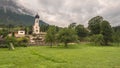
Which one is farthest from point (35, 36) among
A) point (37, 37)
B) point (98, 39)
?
point (98, 39)

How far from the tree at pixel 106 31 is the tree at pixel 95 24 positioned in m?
8.31

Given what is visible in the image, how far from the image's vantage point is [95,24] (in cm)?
12700

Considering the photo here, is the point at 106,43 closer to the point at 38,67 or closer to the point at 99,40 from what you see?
the point at 99,40

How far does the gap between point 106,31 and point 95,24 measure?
15.2 metres

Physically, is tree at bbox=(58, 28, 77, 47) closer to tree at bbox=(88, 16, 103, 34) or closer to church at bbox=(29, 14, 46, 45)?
church at bbox=(29, 14, 46, 45)

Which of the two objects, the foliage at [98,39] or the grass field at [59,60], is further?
the foliage at [98,39]

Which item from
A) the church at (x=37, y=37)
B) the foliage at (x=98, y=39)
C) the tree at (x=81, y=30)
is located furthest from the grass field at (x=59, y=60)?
the tree at (x=81, y=30)

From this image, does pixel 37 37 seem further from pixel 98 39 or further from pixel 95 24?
pixel 98 39

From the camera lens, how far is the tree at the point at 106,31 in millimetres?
110106

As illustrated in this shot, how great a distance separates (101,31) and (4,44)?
48.9 meters

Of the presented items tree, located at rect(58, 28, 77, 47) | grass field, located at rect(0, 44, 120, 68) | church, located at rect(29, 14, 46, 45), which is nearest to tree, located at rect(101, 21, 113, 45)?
tree, located at rect(58, 28, 77, 47)

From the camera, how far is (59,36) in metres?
94.2

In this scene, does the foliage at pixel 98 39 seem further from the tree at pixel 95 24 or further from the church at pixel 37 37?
the church at pixel 37 37

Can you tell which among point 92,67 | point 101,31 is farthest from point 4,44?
point 92,67
